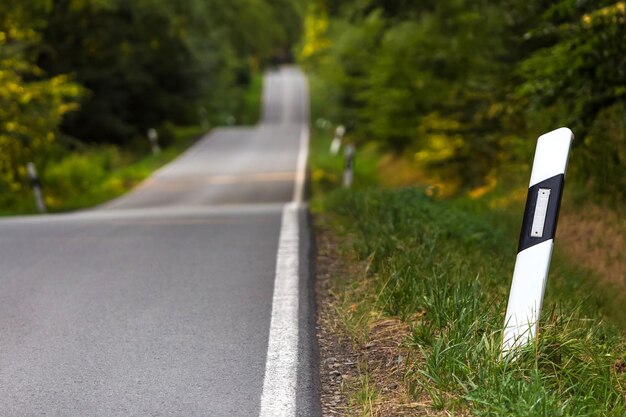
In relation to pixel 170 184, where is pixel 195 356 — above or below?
above

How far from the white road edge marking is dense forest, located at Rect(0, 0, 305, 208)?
10.2m

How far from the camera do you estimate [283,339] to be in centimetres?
377

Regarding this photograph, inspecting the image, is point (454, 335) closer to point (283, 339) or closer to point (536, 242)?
point (536, 242)

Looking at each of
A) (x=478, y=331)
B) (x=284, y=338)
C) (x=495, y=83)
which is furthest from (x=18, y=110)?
(x=478, y=331)

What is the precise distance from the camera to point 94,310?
4340mm

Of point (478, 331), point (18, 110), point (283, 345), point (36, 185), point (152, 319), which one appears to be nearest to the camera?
point (478, 331)

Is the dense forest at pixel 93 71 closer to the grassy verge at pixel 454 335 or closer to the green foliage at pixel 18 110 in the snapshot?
the green foliage at pixel 18 110

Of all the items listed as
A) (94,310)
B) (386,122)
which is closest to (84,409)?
(94,310)

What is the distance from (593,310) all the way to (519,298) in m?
1.57

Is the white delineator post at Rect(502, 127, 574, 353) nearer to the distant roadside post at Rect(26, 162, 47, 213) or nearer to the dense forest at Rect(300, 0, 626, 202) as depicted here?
the dense forest at Rect(300, 0, 626, 202)

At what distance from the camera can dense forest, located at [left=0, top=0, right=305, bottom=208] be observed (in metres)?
14.9

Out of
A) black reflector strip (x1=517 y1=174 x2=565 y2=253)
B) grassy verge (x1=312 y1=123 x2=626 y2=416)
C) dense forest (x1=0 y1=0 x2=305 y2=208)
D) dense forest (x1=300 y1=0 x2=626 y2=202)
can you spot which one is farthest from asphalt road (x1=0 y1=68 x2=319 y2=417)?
dense forest (x1=0 y1=0 x2=305 y2=208)

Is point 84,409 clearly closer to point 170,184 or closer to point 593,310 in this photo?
point 593,310

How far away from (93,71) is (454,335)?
2535cm
